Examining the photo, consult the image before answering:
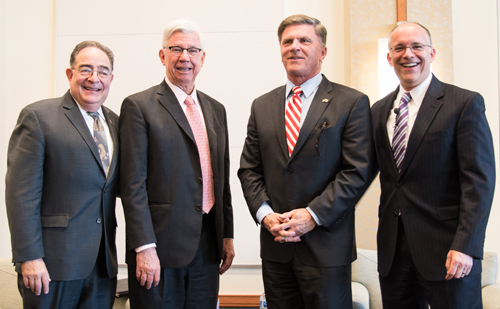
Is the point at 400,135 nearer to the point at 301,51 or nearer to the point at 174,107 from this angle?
the point at 301,51

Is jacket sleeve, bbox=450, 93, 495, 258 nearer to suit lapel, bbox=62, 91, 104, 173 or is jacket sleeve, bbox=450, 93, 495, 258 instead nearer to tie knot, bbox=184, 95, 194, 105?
tie knot, bbox=184, 95, 194, 105

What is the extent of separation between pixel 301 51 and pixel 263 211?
85 cm

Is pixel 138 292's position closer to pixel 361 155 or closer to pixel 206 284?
pixel 206 284

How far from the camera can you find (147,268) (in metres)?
2.04

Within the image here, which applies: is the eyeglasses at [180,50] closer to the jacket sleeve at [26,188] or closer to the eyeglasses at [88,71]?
the eyeglasses at [88,71]

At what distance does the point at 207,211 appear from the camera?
2254 millimetres

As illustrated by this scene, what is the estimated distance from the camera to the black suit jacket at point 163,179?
2113mm

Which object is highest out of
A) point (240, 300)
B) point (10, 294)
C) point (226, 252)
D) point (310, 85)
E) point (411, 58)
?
point (411, 58)

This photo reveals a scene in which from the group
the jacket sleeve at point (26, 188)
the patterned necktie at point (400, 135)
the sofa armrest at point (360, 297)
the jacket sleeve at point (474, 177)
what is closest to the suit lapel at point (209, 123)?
the jacket sleeve at point (26, 188)

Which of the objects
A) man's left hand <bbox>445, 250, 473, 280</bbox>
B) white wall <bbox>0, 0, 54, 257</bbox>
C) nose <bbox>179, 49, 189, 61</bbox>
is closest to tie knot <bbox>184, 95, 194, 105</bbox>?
nose <bbox>179, 49, 189, 61</bbox>

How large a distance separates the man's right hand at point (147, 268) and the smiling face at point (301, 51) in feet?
3.84

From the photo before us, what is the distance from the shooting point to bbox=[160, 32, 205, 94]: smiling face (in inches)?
90.7

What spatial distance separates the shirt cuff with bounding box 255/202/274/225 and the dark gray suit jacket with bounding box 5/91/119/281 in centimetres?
75

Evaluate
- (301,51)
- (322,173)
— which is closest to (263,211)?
(322,173)
